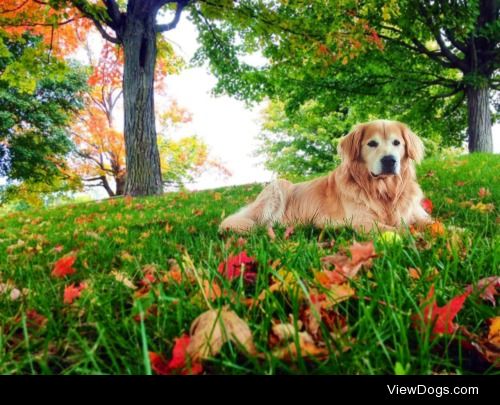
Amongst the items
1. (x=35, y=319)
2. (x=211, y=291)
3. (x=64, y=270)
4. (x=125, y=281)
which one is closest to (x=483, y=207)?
(x=211, y=291)

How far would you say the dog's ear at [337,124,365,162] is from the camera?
12.1 ft

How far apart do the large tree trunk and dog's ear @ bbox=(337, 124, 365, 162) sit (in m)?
11.2

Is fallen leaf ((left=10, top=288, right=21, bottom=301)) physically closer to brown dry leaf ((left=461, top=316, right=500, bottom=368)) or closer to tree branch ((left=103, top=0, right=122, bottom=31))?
brown dry leaf ((left=461, top=316, right=500, bottom=368))

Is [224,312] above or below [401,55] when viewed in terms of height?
below

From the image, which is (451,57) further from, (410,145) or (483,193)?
(410,145)

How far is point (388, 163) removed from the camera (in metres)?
3.41

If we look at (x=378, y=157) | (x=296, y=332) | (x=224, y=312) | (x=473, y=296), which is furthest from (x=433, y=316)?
(x=378, y=157)

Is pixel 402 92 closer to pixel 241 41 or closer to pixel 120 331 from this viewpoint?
pixel 241 41

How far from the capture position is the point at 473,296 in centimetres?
129

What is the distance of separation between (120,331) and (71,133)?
2320 cm

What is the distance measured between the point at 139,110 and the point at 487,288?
9271mm

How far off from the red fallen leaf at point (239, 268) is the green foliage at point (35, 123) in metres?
18.0

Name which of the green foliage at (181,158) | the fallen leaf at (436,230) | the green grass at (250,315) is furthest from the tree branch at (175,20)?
the green foliage at (181,158)

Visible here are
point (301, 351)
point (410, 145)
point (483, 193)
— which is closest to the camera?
point (301, 351)
